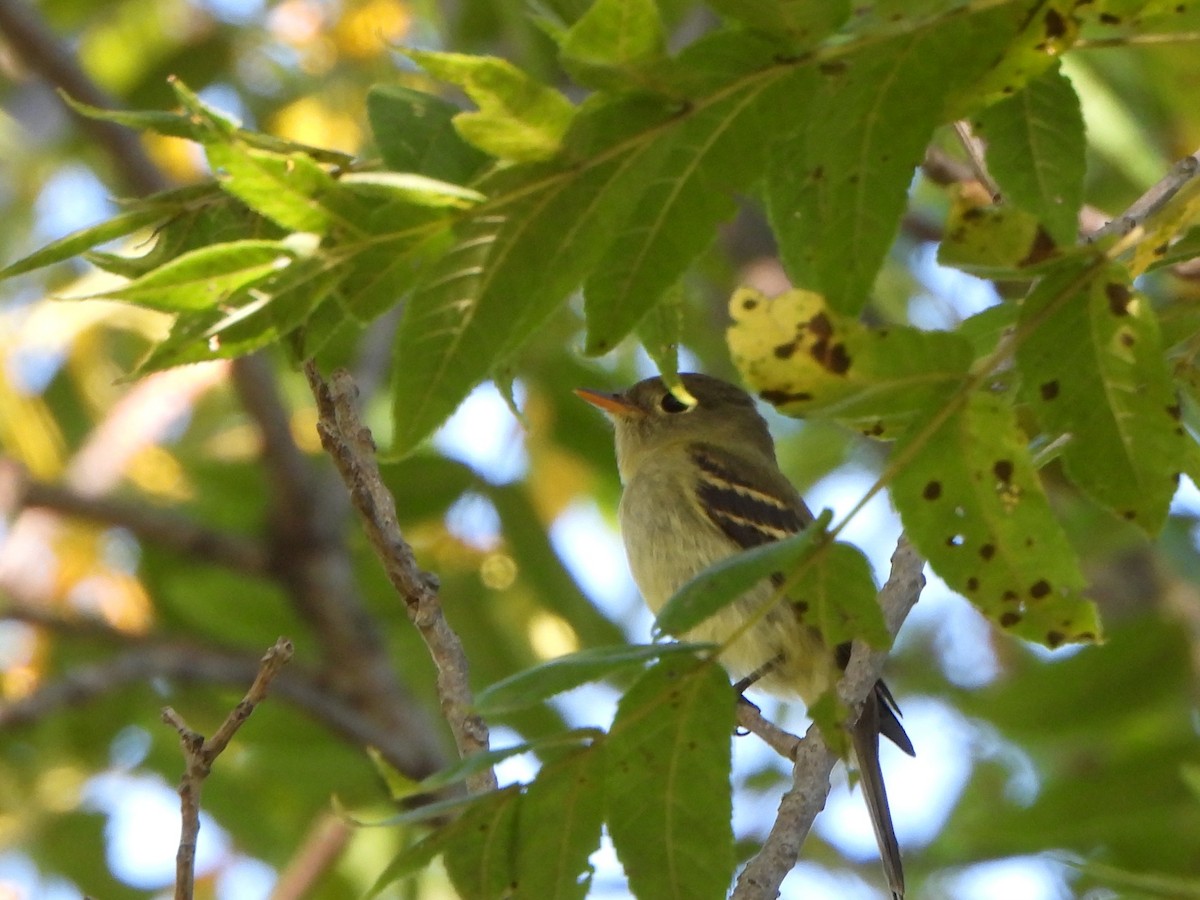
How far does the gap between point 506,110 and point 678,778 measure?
2.96 ft

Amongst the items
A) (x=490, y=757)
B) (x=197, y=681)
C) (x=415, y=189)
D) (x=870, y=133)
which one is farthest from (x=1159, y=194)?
(x=197, y=681)

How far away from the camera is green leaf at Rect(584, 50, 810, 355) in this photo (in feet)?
6.58

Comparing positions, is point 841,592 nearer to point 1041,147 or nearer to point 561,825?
point 561,825

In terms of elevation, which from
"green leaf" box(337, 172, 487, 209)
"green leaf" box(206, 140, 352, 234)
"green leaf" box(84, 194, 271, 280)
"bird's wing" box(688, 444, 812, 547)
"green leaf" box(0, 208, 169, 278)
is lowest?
"green leaf" box(337, 172, 487, 209)

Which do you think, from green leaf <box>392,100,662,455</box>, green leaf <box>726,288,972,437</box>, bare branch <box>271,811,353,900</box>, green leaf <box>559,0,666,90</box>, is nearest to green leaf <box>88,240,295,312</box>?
green leaf <box>392,100,662,455</box>

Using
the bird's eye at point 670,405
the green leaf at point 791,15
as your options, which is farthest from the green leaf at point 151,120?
the bird's eye at point 670,405

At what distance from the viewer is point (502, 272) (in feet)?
6.55

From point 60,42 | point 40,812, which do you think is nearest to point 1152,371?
point 40,812

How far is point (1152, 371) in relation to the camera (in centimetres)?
201

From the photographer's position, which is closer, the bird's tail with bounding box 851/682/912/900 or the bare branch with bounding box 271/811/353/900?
the bird's tail with bounding box 851/682/912/900

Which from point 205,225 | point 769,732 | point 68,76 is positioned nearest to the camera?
point 205,225

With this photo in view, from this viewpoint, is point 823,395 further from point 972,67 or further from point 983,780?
point 983,780

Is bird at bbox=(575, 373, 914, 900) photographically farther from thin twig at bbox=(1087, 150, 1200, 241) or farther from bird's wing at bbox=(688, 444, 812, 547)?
thin twig at bbox=(1087, 150, 1200, 241)

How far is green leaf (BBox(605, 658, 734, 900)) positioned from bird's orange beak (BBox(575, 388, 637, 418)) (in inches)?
153
